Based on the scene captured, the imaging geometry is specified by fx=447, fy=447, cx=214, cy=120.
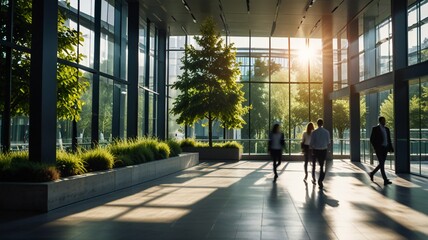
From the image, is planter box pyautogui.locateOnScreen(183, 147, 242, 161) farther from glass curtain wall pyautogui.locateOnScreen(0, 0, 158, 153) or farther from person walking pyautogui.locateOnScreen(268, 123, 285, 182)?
person walking pyautogui.locateOnScreen(268, 123, 285, 182)

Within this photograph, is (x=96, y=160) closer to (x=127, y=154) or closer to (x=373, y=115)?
(x=127, y=154)

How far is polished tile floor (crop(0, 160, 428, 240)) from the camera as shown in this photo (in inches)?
253

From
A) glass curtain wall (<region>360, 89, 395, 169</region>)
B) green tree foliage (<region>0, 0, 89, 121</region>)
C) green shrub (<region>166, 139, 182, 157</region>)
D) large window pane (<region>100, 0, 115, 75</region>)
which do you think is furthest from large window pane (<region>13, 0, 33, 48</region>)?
glass curtain wall (<region>360, 89, 395, 169</region>)

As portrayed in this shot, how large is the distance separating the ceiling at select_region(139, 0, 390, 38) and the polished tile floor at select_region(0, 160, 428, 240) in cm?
1139

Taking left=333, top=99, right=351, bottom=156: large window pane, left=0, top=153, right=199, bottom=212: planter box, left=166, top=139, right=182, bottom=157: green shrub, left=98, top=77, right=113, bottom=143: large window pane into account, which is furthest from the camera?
left=333, top=99, right=351, bottom=156: large window pane

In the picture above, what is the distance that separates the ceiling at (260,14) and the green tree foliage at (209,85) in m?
1.40

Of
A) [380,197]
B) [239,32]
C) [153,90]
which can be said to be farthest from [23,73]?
[239,32]

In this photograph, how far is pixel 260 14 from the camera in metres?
23.6

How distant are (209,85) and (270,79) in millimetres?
5906

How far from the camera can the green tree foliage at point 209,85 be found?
25.4 metres

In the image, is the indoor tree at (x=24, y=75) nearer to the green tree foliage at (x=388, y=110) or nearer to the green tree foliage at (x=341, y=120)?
the green tree foliage at (x=388, y=110)

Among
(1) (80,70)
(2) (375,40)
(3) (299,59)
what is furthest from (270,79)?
(1) (80,70)

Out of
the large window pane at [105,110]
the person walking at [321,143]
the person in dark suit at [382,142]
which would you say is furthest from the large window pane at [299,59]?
the person walking at [321,143]

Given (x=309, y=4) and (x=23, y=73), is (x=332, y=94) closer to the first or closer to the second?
(x=309, y=4)
